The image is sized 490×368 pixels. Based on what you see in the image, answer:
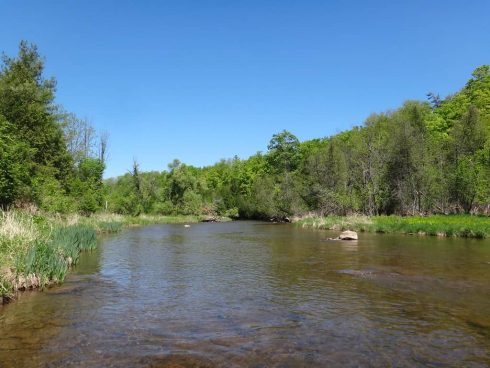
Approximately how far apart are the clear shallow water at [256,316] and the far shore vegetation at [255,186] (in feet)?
8.36

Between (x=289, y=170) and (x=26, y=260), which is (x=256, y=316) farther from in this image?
(x=289, y=170)

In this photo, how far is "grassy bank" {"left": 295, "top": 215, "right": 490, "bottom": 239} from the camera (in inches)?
1265

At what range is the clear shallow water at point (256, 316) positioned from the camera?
782cm

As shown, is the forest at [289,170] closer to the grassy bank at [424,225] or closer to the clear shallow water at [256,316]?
the grassy bank at [424,225]

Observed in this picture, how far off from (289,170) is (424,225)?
190ft

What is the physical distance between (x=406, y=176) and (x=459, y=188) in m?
6.77

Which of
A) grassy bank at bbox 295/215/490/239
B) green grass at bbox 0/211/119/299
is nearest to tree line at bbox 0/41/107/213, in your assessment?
green grass at bbox 0/211/119/299

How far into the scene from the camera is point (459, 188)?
152 feet

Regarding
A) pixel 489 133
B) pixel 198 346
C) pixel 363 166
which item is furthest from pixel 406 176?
pixel 198 346

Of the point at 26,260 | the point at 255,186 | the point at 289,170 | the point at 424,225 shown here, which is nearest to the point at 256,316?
the point at 26,260

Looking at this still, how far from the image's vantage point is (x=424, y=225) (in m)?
35.6

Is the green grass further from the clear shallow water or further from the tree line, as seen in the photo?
the tree line

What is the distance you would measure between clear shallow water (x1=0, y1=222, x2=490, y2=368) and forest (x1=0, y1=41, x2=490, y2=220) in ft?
51.1

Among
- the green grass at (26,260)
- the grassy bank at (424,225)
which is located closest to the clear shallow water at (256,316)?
the green grass at (26,260)
